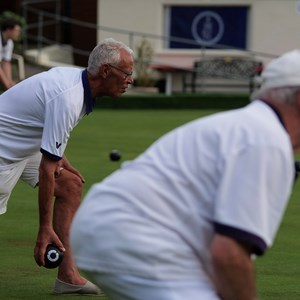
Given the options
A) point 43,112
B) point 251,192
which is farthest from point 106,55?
point 251,192

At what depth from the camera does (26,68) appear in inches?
1156

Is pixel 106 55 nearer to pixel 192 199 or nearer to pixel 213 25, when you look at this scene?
pixel 192 199

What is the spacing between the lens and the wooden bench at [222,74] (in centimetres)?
3086

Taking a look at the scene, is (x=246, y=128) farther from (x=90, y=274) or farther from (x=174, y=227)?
(x=90, y=274)

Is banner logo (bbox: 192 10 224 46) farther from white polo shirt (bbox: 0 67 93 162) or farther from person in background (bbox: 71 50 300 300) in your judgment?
person in background (bbox: 71 50 300 300)

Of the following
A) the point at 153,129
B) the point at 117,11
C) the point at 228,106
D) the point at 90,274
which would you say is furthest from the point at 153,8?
the point at 90,274

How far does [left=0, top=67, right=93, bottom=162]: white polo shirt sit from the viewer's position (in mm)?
6305

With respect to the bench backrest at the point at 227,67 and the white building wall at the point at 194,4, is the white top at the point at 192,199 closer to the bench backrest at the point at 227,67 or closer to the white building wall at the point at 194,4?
the bench backrest at the point at 227,67

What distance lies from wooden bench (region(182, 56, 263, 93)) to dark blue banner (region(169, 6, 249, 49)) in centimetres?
97

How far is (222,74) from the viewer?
30828mm

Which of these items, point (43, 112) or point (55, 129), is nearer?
point (55, 129)

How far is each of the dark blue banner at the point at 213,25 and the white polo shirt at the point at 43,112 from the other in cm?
2531

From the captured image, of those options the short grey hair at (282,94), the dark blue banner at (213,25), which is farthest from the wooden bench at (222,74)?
the short grey hair at (282,94)

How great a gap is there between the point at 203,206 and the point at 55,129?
2.78m
